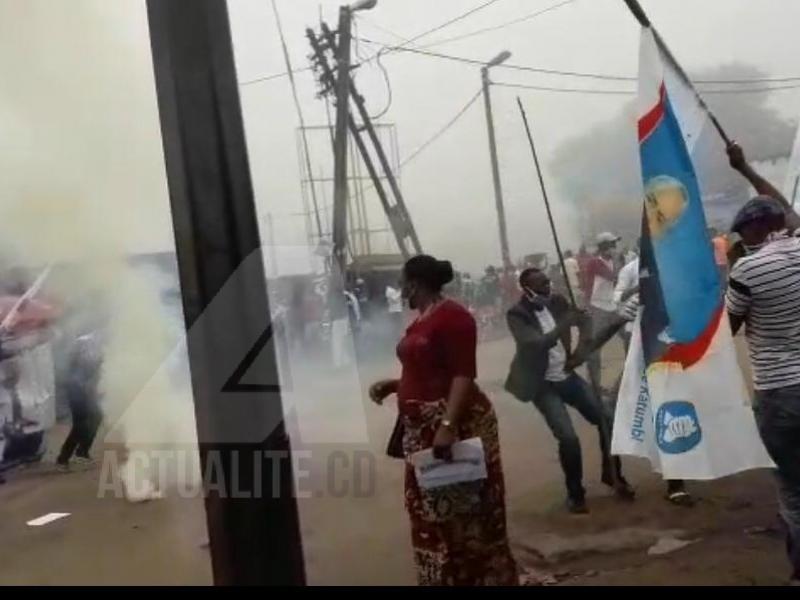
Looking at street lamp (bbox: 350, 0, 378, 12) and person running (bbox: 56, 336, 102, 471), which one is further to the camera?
person running (bbox: 56, 336, 102, 471)

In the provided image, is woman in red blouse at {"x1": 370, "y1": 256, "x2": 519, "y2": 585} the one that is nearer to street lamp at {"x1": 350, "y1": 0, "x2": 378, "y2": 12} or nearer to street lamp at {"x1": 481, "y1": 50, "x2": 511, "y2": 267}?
street lamp at {"x1": 481, "y1": 50, "x2": 511, "y2": 267}

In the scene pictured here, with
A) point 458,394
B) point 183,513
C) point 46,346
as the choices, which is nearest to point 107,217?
point 46,346

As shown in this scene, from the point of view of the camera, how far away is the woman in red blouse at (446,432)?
9.10 ft

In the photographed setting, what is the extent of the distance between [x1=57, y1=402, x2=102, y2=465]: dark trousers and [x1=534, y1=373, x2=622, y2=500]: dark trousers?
7.67 feet

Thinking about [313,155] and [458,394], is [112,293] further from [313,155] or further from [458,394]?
[458,394]

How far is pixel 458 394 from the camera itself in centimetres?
273

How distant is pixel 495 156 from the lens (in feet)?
12.9

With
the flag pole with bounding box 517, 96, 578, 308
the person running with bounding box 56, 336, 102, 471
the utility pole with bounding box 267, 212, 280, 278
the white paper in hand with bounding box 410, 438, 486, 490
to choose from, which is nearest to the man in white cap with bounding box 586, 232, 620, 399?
the flag pole with bounding box 517, 96, 578, 308

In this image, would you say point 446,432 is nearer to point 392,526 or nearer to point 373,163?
point 392,526

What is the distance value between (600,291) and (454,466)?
1.45 m

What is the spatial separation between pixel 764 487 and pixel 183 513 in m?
2.46

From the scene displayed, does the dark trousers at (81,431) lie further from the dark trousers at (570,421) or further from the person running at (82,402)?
the dark trousers at (570,421)

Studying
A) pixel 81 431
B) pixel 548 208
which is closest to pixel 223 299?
pixel 548 208

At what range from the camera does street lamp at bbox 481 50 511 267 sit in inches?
152
